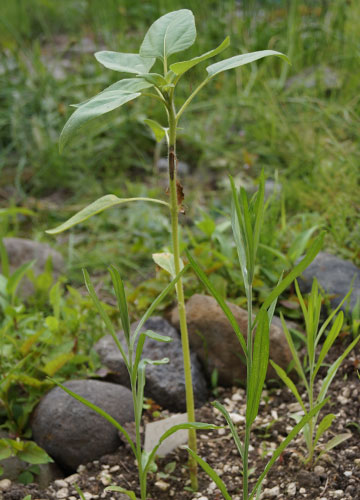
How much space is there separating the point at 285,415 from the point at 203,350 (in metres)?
0.37

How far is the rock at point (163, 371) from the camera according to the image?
186 cm

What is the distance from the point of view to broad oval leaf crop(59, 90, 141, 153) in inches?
40.5

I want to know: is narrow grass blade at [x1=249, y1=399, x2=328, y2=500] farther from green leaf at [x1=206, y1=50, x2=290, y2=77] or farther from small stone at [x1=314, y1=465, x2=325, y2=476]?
green leaf at [x1=206, y1=50, x2=290, y2=77]

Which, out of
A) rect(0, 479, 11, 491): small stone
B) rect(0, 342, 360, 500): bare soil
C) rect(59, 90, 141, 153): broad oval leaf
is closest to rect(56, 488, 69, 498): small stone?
rect(0, 342, 360, 500): bare soil

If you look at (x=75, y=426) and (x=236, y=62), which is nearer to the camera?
(x=236, y=62)

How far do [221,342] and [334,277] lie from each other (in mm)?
488

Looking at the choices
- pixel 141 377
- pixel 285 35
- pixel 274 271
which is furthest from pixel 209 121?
pixel 141 377

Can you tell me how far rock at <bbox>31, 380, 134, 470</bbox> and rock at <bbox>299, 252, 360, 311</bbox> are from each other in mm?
811

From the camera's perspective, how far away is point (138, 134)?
3936 mm

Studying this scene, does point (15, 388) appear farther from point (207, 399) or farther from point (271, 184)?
point (271, 184)

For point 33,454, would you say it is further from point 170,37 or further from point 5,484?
point 170,37

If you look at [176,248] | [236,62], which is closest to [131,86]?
[236,62]

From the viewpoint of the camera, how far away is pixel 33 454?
5.20 feet

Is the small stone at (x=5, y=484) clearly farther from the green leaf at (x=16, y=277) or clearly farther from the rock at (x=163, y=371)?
the green leaf at (x=16, y=277)
